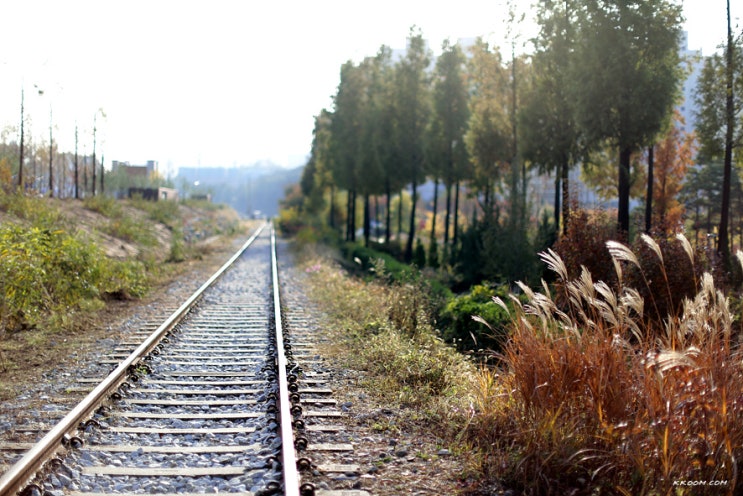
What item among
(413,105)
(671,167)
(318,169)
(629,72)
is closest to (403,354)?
(629,72)

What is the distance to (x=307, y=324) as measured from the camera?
11.8 meters

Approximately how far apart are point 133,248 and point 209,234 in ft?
80.4

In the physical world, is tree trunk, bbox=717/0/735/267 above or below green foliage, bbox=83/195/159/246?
above

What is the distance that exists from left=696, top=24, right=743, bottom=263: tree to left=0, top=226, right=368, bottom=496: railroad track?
46.8 feet

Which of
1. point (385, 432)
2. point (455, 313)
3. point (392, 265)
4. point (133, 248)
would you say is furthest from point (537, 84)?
point (385, 432)

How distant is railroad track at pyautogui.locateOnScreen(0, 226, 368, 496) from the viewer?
454 centimetres

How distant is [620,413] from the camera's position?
475 centimetres

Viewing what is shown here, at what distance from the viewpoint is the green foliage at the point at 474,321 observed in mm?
10281

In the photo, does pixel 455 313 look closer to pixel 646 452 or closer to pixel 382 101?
pixel 646 452

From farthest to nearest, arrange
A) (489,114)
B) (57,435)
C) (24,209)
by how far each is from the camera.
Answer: (489,114) < (24,209) < (57,435)

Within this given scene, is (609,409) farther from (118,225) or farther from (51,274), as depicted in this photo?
(118,225)

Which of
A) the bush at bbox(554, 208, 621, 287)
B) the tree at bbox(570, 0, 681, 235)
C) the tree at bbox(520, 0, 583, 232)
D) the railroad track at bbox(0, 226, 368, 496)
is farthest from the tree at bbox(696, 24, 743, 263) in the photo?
the railroad track at bbox(0, 226, 368, 496)

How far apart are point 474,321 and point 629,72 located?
32.2ft

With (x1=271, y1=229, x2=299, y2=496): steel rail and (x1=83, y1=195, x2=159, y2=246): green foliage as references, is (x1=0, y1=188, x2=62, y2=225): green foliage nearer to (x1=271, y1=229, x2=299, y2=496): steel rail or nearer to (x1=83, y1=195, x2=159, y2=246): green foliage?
(x1=83, y1=195, x2=159, y2=246): green foliage
